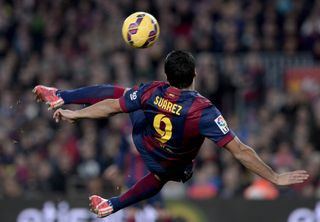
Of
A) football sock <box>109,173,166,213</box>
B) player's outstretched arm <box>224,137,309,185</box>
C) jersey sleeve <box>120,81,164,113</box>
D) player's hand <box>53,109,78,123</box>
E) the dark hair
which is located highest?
the dark hair

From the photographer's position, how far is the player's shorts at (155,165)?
36.1ft

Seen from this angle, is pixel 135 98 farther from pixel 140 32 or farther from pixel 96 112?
pixel 140 32

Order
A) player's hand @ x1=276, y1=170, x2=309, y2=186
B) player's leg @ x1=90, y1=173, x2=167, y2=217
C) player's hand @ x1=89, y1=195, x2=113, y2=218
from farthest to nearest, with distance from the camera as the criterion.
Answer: player's hand @ x1=89, y1=195, x2=113, y2=218
player's leg @ x1=90, y1=173, x2=167, y2=217
player's hand @ x1=276, y1=170, x2=309, y2=186

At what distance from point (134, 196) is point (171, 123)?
1.10 metres

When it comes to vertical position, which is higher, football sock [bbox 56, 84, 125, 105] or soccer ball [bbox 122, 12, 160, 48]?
soccer ball [bbox 122, 12, 160, 48]

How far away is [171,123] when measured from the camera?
10.6 metres

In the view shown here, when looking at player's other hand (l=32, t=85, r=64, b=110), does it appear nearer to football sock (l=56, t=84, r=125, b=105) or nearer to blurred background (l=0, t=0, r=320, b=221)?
football sock (l=56, t=84, r=125, b=105)

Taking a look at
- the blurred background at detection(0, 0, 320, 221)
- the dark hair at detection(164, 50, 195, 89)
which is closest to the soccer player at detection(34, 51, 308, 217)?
the dark hair at detection(164, 50, 195, 89)

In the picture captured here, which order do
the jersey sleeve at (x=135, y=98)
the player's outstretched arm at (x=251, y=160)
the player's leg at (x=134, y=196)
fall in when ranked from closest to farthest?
the player's outstretched arm at (x=251, y=160)
the jersey sleeve at (x=135, y=98)
the player's leg at (x=134, y=196)

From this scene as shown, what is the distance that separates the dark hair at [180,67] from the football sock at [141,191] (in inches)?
47.7

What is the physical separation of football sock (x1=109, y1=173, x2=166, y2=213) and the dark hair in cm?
121

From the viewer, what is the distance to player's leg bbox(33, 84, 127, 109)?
1097 cm

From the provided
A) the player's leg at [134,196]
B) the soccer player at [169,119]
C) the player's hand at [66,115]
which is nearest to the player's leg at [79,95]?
the soccer player at [169,119]

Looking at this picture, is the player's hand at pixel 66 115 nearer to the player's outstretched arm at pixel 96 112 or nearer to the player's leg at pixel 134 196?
the player's outstretched arm at pixel 96 112
